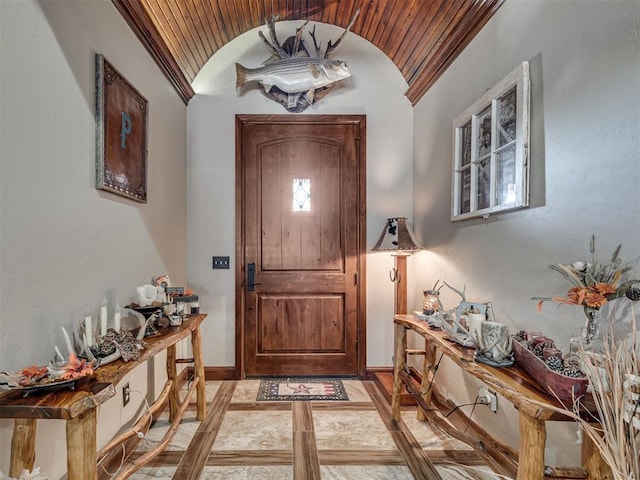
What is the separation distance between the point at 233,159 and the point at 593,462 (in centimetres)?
284

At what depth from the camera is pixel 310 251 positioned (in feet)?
9.63

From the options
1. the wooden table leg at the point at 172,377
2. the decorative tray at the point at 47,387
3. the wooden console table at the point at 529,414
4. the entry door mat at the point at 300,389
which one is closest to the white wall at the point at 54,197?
the decorative tray at the point at 47,387

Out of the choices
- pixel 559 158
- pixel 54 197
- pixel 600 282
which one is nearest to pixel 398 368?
pixel 600 282

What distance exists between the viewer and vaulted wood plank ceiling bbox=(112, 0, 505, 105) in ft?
6.48

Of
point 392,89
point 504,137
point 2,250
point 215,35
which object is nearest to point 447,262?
point 504,137

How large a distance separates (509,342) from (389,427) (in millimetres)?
1180

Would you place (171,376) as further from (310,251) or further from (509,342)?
(509,342)

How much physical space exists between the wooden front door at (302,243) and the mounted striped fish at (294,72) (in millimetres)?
197

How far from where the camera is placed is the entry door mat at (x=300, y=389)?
2541 mm

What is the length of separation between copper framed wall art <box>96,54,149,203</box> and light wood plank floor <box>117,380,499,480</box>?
1463 millimetres

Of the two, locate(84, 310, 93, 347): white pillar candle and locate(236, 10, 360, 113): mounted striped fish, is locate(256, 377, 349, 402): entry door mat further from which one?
locate(236, 10, 360, 113): mounted striped fish

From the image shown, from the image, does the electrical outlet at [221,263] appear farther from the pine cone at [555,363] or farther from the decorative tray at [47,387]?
the pine cone at [555,363]

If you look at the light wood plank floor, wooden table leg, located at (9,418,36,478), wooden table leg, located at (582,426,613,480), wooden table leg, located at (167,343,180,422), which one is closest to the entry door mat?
the light wood plank floor

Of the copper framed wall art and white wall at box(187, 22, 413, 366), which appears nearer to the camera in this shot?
the copper framed wall art
